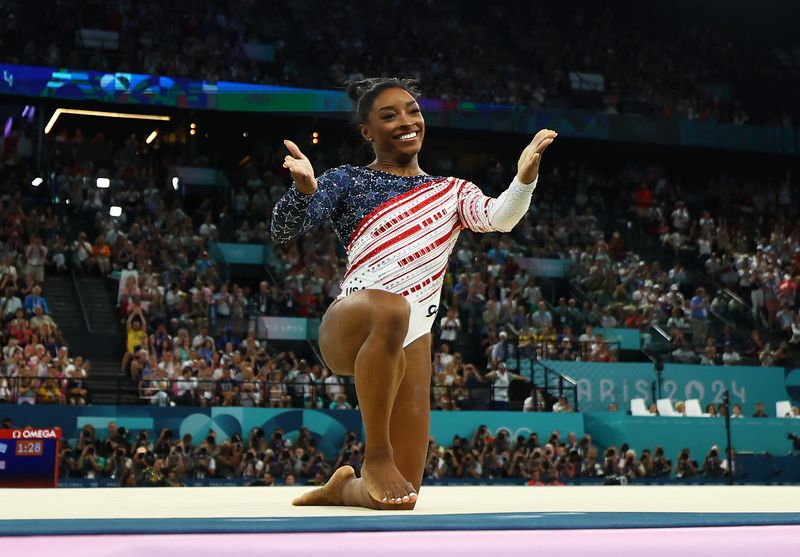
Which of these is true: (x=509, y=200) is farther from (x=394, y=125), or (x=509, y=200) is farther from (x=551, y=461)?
(x=551, y=461)

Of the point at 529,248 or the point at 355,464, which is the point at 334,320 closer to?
the point at 355,464

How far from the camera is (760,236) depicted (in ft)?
72.6

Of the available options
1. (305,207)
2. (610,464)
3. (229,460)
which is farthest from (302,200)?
(610,464)

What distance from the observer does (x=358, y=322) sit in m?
3.12

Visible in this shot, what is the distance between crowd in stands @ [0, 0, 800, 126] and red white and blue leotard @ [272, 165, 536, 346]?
17393mm

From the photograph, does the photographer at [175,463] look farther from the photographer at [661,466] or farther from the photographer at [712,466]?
the photographer at [712,466]

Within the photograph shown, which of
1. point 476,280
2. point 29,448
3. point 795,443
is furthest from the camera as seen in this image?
point 476,280

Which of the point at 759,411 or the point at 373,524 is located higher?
the point at 373,524

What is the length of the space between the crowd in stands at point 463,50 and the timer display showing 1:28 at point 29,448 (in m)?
11.1

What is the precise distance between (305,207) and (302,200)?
34mm

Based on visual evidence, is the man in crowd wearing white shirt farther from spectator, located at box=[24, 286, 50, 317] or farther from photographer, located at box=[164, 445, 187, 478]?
spectator, located at box=[24, 286, 50, 317]

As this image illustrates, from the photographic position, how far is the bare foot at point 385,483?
286cm

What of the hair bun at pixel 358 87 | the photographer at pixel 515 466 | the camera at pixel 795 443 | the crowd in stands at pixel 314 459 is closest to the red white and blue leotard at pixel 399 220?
the hair bun at pixel 358 87

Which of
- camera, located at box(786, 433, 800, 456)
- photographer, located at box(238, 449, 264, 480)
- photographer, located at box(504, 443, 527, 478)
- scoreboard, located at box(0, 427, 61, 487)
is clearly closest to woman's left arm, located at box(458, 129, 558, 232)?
scoreboard, located at box(0, 427, 61, 487)
